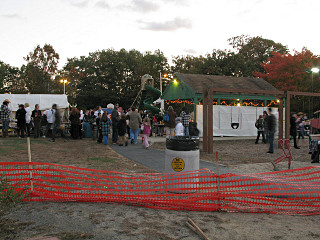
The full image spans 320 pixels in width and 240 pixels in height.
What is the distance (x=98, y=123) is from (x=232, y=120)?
9159 millimetres

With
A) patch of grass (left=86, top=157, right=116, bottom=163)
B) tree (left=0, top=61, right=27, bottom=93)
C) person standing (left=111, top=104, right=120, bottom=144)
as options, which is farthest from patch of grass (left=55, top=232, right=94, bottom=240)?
tree (left=0, top=61, right=27, bottom=93)

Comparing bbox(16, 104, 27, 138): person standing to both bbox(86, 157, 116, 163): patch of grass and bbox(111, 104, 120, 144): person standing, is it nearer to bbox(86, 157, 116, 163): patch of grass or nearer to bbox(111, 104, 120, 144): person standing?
bbox(111, 104, 120, 144): person standing

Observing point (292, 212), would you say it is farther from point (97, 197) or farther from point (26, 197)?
point (26, 197)

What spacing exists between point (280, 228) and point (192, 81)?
18.0m

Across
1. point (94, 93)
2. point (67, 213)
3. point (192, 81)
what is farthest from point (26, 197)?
point (94, 93)

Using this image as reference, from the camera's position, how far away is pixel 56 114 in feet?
43.9

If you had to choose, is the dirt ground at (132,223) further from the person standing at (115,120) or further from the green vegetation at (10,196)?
the person standing at (115,120)

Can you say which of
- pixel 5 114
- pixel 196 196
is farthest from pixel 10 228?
pixel 5 114

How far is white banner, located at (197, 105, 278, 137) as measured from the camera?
61.0 feet

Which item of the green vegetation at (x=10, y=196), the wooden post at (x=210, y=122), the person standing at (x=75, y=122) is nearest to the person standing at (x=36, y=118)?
the person standing at (x=75, y=122)

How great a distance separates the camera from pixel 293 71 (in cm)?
3581

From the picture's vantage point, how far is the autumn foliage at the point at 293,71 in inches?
1374

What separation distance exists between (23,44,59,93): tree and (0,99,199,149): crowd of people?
26.6 meters

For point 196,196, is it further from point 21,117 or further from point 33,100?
point 33,100
